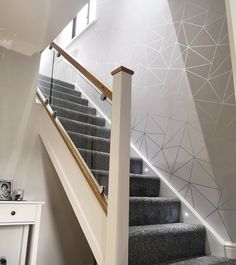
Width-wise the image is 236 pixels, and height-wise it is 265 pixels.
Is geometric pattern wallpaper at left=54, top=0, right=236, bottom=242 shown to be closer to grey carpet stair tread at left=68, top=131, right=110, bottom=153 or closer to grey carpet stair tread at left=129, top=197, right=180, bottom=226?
grey carpet stair tread at left=129, top=197, right=180, bottom=226

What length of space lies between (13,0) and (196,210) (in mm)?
2302

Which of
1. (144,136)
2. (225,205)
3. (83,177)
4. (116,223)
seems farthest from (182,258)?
(144,136)

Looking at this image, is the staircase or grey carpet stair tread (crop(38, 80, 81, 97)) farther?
grey carpet stair tread (crop(38, 80, 81, 97))

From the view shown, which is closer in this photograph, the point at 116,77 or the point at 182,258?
the point at 116,77

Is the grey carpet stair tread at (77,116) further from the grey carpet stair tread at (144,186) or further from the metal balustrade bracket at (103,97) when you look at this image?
the grey carpet stair tread at (144,186)

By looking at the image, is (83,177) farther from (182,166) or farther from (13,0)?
(13,0)

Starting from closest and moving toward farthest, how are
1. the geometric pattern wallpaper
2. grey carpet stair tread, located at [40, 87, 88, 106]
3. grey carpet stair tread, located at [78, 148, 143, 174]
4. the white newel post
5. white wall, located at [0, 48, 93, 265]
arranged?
the white newel post < grey carpet stair tread, located at [78, 148, 143, 174] < the geometric pattern wallpaper < white wall, located at [0, 48, 93, 265] < grey carpet stair tread, located at [40, 87, 88, 106]

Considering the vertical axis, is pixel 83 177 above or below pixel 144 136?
below

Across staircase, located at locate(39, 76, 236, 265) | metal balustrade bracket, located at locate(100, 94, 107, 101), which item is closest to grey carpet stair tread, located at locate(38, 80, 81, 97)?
staircase, located at locate(39, 76, 236, 265)

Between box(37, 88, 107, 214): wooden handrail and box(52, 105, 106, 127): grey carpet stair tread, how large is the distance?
0.27 ft

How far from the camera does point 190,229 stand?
6.68 feet

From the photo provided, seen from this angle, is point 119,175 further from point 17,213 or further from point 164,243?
point 17,213

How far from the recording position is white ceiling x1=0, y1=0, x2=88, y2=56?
6.54 ft

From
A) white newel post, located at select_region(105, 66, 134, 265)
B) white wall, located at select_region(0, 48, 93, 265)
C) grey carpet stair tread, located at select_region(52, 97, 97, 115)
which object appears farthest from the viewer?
grey carpet stair tread, located at select_region(52, 97, 97, 115)
